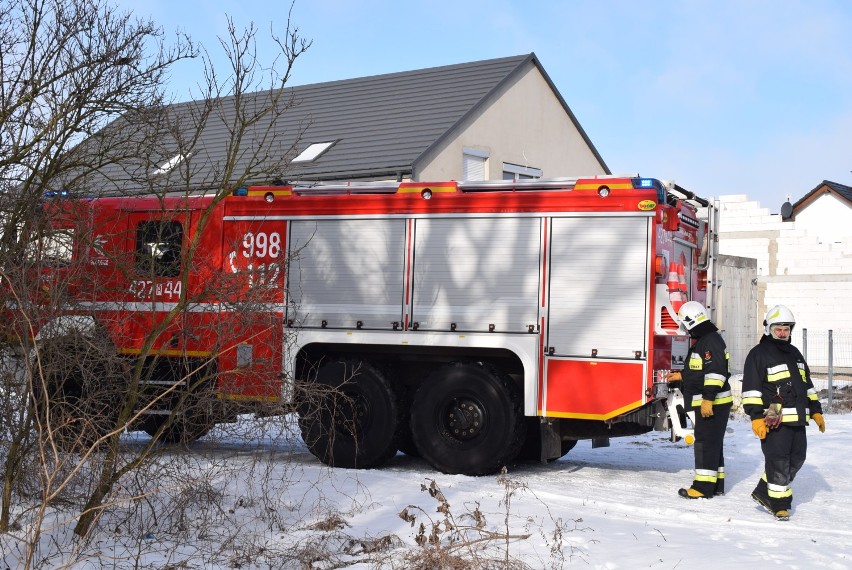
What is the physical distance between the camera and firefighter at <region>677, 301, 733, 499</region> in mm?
8977

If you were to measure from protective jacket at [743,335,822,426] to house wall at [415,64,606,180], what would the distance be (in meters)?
10.4

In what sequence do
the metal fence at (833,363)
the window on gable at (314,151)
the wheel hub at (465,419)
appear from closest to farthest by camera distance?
the wheel hub at (465,419) → the metal fence at (833,363) → the window on gable at (314,151)

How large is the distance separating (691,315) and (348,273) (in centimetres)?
330

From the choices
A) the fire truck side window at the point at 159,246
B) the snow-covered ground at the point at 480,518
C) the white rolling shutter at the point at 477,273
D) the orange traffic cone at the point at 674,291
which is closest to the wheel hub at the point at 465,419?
the snow-covered ground at the point at 480,518

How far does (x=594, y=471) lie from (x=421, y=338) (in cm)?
230

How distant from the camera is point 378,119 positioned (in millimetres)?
20844

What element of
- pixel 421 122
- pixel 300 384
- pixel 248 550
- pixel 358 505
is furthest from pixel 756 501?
pixel 421 122

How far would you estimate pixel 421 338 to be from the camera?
391 inches

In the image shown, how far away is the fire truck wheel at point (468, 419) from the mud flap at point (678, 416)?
136cm

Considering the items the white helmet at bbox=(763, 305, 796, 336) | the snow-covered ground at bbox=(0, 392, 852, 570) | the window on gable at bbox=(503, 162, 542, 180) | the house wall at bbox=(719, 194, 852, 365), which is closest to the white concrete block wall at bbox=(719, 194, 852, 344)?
the house wall at bbox=(719, 194, 852, 365)

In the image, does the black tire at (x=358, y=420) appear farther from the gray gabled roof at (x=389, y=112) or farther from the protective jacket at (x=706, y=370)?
the gray gabled roof at (x=389, y=112)

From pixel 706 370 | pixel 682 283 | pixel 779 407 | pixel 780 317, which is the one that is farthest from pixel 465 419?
pixel 780 317

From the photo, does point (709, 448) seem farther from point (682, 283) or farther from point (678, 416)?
point (682, 283)

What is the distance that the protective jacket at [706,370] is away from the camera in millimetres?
9008
